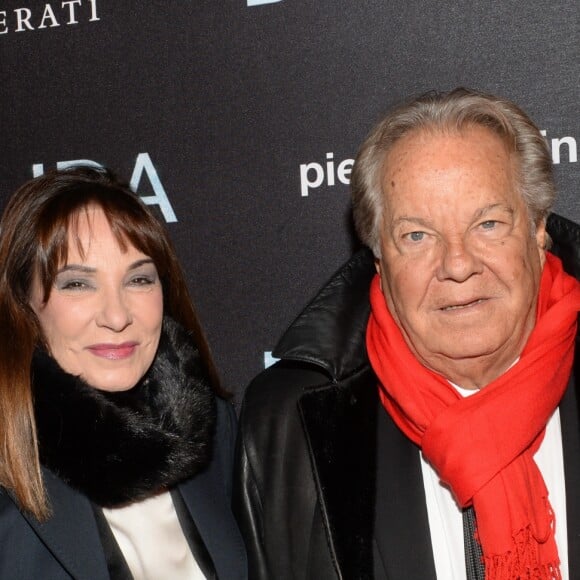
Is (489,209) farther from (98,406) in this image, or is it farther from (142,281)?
(98,406)

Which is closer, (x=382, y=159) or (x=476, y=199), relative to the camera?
(x=476, y=199)

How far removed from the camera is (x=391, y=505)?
1.98 m

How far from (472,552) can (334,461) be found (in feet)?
1.14

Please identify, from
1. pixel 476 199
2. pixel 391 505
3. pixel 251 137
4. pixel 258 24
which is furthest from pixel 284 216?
pixel 391 505

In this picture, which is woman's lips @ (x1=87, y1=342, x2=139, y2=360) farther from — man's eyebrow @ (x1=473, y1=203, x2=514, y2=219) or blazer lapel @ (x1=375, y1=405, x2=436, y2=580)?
man's eyebrow @ (x1=473, y1=203, x2=514, y2=219)

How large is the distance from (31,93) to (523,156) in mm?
1647

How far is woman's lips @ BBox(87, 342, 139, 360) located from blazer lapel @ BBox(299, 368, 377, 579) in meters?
0.43

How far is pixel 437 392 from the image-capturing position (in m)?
2.02

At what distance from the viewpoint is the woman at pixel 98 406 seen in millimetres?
1915

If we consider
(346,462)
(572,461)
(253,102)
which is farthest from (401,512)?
(253,102)

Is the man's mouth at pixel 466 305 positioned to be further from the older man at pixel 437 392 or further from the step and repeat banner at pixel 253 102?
the step and repeat banner at pixel 253 102

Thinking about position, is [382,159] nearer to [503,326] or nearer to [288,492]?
[503,326]

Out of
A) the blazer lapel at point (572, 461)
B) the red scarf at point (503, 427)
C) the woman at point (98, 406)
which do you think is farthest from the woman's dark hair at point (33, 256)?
the blazer lapel at point (572, 461)

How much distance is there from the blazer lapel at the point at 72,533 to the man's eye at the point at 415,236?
3.00 feet
